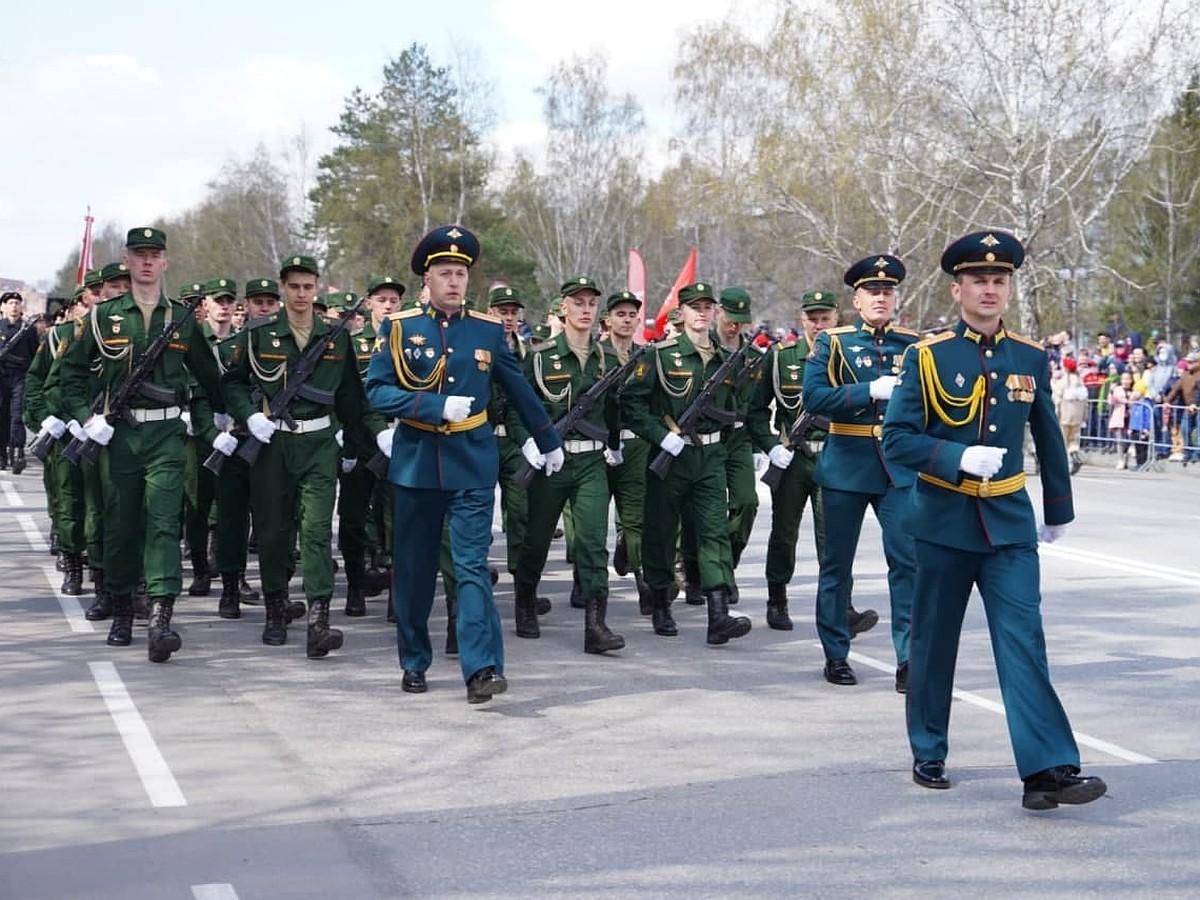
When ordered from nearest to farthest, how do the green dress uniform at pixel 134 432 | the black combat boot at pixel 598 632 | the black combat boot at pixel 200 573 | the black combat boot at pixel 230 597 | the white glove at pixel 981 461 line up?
the white glove at pixel 981 461
the green dress uniform at pixel 134 432
the black combat boot at pixel 598 632
the black combat boot at pixel 230 597
the black combat boot at pixel 200 573

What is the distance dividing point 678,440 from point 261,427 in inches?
92.5

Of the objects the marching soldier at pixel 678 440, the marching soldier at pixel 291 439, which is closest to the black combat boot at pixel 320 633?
the marching soldier at pixel 291 439

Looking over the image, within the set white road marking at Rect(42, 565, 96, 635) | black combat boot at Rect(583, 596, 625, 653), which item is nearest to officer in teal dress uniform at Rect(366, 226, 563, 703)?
black combat boot at Rect(583, 596, 625, 653)

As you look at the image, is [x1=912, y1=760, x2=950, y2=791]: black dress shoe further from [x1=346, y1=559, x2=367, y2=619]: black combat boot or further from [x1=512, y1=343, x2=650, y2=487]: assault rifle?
[x1=346, y1=559, x2=367, y2=619]: black combat boot

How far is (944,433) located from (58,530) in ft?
26.8

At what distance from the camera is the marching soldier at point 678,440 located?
400 inches

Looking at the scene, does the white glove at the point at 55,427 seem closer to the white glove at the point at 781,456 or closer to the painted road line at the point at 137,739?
the painted road line at the point at 137,739

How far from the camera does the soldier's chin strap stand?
21.3 feet

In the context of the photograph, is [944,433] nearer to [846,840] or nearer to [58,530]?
[846,840]

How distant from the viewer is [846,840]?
5.84 m

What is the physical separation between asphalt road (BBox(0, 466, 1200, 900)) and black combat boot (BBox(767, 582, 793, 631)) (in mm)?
123

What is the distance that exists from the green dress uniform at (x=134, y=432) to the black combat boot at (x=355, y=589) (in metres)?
1.61

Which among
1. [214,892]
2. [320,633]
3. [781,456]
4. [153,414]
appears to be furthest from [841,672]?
[214,892]

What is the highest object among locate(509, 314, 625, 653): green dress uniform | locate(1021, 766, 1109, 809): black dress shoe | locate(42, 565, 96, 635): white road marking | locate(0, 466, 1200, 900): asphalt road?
locate(509, 314, 625, 653): green dress uniform
